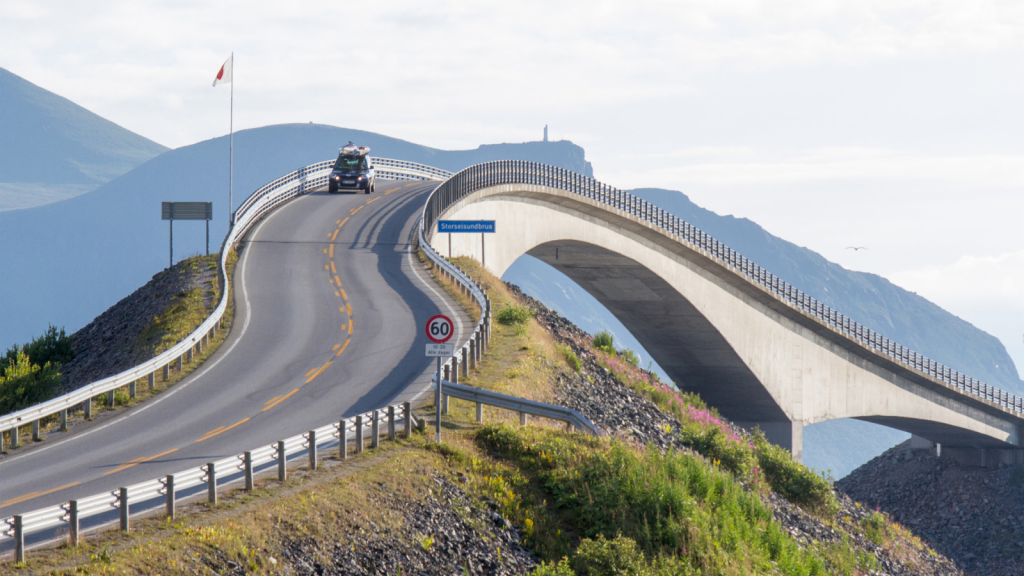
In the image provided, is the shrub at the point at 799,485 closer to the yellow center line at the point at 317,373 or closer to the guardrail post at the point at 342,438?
the yellow center line at the point at 317,373

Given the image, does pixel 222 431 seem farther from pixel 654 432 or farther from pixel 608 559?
pixel 654 432

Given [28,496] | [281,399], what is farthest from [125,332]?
[28,496]

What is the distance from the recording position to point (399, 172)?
Answer: 60719mm

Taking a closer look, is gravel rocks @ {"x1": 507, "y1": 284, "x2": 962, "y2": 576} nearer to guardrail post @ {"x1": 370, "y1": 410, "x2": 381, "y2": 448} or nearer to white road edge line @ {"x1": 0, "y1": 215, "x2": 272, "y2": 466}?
guardrail post @ {"x1": 370, "y1": 410, "x2": 381, "y2": 448}

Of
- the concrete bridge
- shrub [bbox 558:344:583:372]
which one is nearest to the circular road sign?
shrub [bbox 558:344:583:372]

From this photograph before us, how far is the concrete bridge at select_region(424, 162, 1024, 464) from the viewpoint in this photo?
4503 cm

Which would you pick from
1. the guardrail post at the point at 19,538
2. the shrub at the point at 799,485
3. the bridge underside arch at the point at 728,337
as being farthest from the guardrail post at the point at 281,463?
the bridge underside arch at the point at 728,337

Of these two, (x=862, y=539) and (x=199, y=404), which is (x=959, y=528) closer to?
(x=862, y=539)

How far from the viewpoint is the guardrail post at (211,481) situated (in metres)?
12.6

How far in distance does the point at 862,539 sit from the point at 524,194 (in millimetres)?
23515

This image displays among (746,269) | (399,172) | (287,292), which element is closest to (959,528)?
(746,269)

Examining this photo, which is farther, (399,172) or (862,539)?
(399,172)

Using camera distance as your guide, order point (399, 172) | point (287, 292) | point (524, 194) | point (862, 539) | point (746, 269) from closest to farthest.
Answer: point (862, 539)
point (287, 292)
point (524, 194)
point (746, 269)
point (399, 172)

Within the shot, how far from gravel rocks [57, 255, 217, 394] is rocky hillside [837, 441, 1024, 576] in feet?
111
